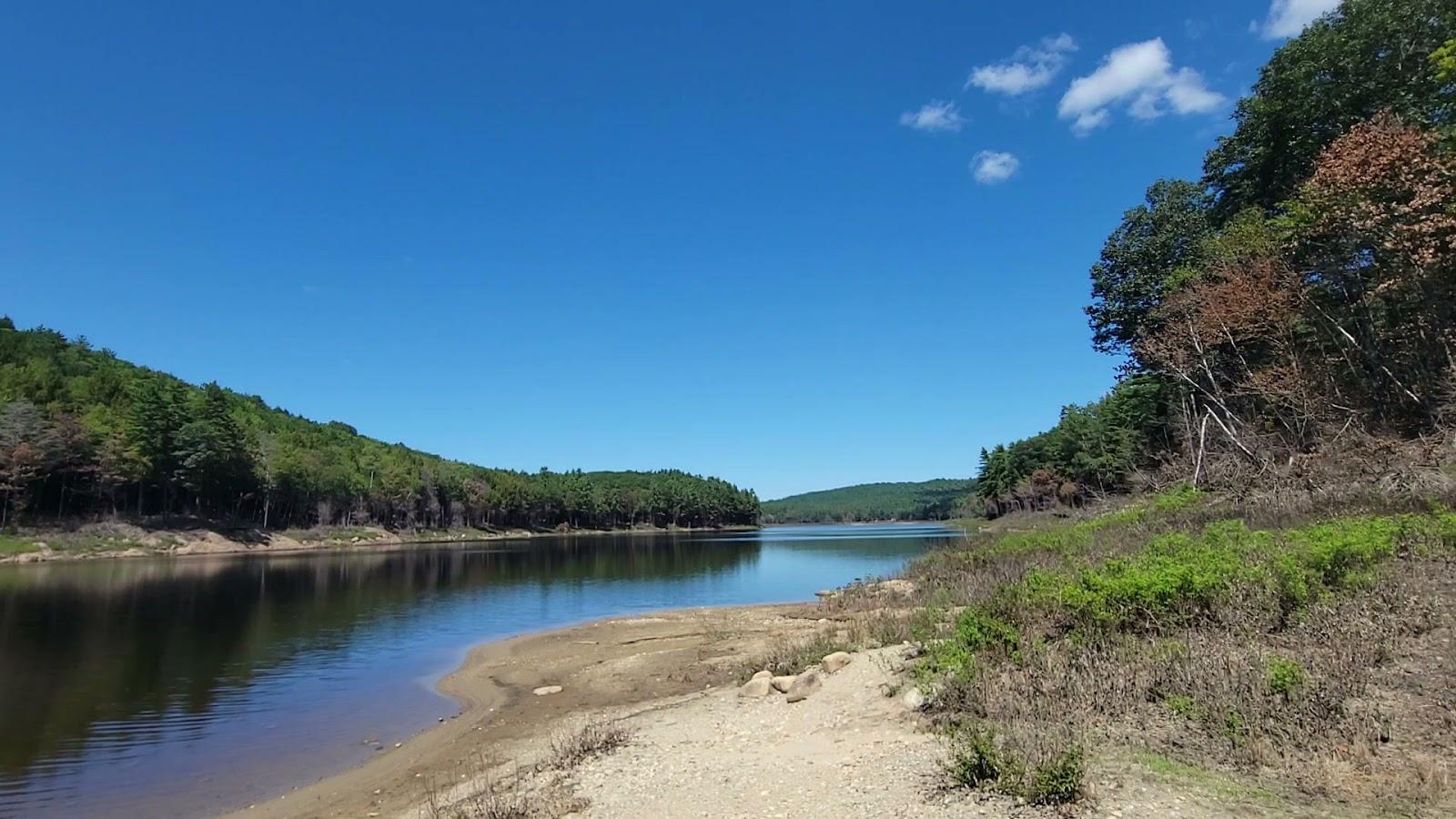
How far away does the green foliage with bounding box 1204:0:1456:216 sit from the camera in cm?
2995

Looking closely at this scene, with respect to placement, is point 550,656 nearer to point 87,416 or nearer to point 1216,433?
point 1216,433

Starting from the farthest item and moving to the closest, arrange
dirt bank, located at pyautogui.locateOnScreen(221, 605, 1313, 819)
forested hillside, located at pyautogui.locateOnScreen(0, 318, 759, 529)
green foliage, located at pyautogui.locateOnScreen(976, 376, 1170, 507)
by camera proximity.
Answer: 1. forested hillside, located at pyautogui.locateOnScreen(0, 318, 759, 529)
2. green foliage, located at pyautogui.locateOnScreen(976, 376, 1170, 507)
3. dirt bank, located at pyautogui.locateOnScreen(221, 605, 1313, 819)

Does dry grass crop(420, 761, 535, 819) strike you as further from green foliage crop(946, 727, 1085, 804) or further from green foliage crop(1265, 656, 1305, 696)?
green foliage crop(1265, 656, 1305, 696)

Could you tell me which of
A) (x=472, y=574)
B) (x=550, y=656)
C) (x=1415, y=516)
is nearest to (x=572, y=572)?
(x=472, y=574)

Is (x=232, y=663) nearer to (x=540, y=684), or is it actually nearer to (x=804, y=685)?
(x=540, y=684)

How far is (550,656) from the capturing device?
23797 millimetres

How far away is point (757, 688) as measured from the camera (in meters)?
14.2

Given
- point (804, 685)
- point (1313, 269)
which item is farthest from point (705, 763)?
point (1313, 269)

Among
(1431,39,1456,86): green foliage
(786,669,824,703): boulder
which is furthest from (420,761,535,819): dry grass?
(1431,39,1456,86): green foliage

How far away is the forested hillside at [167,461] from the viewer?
76188 mm

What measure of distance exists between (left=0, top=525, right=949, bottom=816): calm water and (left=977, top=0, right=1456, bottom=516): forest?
22.6 m

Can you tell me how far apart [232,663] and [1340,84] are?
47118 millimetres

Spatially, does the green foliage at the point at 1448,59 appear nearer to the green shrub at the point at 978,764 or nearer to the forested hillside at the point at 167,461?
the green shrub at the point at 978,764

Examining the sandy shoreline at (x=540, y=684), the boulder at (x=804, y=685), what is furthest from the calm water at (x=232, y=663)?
the boulder at (x=804, y=685)
